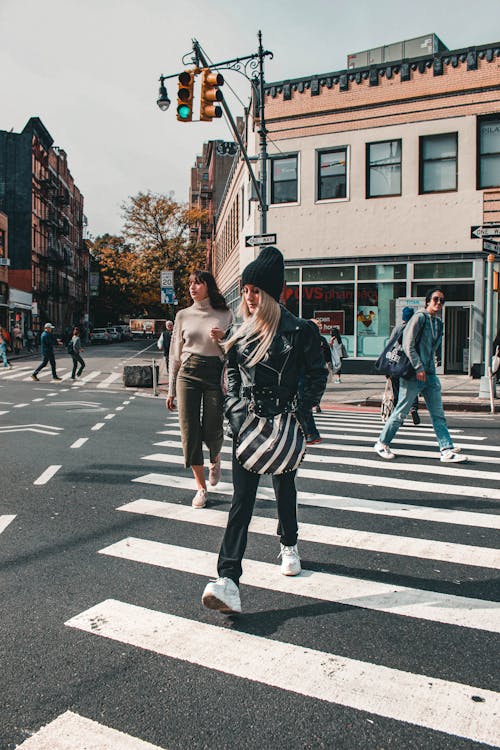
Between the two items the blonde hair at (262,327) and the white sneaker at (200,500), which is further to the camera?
the white sneaker at (200,500)

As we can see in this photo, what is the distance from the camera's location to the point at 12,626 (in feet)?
12.2

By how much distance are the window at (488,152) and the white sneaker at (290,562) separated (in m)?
20.2

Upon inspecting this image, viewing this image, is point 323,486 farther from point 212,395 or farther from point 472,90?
point 472,90

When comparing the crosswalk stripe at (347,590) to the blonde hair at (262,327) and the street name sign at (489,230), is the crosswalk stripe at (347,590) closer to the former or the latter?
the blonde hair at (262,327)

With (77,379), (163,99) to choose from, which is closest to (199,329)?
(163,99)

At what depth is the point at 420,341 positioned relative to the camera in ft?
26.6

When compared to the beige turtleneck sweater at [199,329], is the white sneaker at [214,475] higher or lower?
lower

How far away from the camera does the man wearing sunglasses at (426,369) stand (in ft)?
26.5

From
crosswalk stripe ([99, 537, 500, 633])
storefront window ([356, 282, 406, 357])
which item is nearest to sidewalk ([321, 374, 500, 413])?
storefront window ([356, 282, 406, 357])

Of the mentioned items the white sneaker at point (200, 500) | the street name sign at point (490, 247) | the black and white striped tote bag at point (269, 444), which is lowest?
the white sneaker at point (200, 500)

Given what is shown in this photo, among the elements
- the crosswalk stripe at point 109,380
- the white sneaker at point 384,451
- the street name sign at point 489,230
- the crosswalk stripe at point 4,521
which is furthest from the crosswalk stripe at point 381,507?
the crosswalk stripe at point 109,380

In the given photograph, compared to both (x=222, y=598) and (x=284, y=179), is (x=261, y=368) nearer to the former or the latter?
(x=222, y=598)

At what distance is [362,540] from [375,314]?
742 inches

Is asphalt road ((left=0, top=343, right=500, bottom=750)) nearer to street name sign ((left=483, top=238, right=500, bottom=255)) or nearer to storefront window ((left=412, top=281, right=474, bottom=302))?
street name sign ((left=483, top=238, right=500, bottom=255))
